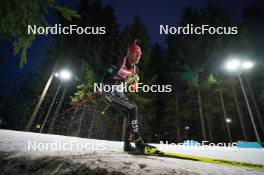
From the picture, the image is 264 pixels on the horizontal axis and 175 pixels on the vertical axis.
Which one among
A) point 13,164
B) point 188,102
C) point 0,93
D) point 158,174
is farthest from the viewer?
point 0,93

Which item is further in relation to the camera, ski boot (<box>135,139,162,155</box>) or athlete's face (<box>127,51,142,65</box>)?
athlete's face (<box>127,51,142,65</box>)

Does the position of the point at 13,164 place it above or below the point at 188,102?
below

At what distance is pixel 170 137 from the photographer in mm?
28812

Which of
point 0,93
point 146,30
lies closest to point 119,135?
point 146,30

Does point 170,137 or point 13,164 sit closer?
point 13,164

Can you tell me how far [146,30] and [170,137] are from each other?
1733cm

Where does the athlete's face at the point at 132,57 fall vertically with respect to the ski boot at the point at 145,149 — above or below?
above

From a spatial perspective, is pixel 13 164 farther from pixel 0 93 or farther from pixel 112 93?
pixel 0 93

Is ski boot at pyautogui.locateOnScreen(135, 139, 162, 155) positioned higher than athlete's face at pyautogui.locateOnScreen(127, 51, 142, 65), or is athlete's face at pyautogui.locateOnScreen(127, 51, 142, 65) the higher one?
athlete's face at pyautogui.locateOnScreen(127, 51, 142, 65)

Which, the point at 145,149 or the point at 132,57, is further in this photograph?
the point at 132,57

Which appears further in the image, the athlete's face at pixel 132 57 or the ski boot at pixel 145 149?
the athlete's face at pixel 132 57

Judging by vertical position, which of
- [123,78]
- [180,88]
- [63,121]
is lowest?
[123,78]

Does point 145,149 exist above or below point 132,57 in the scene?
below

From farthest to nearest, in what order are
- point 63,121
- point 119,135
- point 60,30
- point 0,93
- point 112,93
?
1. point 0,93
2. point 60,30
3. point 63,121
4. point 119,135
5. point 112,93
